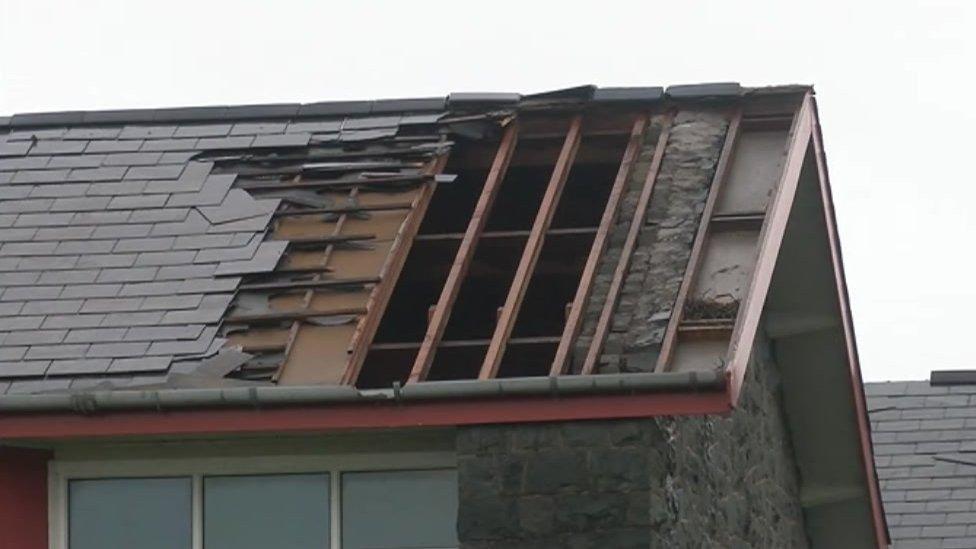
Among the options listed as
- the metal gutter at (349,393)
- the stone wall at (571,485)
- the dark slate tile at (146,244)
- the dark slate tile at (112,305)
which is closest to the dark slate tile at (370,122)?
the dark slate tile at (146,244)

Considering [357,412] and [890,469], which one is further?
[890,469]

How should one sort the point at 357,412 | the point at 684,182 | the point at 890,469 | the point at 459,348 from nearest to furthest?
the point at 357,412
the point at 459,348
the point at 684,182
the point at 890,469

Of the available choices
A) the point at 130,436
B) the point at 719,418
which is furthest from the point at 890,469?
the point at 130,436

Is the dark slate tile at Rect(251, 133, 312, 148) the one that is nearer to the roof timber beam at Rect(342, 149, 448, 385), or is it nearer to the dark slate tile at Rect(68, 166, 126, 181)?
the dark slate tile at Rect(68, 166, 126, 181)

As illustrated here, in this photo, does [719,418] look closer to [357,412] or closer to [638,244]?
[638,244]

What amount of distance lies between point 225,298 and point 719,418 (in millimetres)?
3139

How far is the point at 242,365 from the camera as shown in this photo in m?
13.7

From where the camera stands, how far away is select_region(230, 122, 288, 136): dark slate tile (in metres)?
16.5

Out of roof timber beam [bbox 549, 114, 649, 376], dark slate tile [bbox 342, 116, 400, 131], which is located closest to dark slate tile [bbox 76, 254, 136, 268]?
dark slate tile [bbox 342, 116, 400, 131]

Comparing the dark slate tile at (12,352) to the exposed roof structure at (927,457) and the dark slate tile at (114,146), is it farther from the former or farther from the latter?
the exposed roof structure at (927,457)

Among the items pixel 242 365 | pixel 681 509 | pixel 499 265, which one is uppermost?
pixel 499 265

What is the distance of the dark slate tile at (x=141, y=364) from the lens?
44.5ft

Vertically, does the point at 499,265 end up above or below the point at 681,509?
above

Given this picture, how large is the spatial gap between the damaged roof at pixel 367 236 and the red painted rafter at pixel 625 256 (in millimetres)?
24
